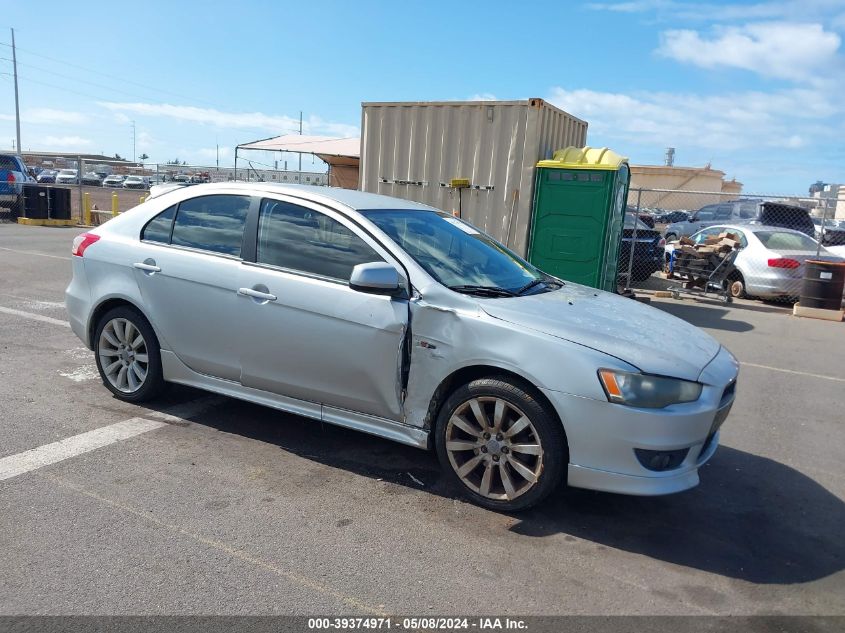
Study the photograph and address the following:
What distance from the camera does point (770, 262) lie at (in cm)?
1259

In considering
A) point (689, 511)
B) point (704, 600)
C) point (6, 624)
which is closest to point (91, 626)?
point (6, 624)

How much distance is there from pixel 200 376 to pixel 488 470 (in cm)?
220

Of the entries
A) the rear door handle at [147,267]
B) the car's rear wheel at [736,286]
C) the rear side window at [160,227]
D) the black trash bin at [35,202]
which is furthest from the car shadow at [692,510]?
the black trash bin at [35,202]

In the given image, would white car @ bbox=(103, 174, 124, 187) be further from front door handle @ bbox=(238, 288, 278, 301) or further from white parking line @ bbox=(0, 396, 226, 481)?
front door handle @ bbox=(238, 288, 278, 301)

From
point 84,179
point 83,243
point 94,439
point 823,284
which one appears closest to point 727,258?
point 823,284

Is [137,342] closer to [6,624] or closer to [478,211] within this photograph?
[6,624]

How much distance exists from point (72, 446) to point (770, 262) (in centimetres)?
1182

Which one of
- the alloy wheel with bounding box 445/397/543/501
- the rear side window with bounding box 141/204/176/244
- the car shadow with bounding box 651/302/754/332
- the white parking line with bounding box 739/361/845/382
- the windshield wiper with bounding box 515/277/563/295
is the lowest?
the white parking line with bounding box 739/361/845/382

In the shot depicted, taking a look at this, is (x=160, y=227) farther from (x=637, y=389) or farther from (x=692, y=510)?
(x=692, y=510)

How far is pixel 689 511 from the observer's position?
4117mm

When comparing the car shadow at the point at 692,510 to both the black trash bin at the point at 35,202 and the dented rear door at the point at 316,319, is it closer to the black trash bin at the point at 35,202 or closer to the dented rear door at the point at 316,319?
the dented rear door at the point at 316,319

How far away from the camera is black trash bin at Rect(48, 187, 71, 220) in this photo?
20.0 metres

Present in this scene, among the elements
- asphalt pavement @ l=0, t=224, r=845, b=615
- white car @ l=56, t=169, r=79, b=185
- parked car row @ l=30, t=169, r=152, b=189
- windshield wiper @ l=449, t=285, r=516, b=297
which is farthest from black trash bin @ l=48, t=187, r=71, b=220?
white car @ l=56, t=169, r=79, b=185

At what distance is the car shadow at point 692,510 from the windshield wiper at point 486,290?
1161 mm
